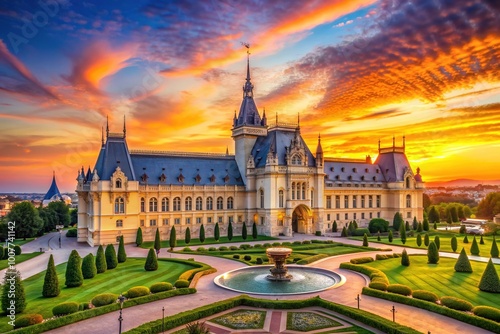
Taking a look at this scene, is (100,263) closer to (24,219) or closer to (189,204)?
(189,204)

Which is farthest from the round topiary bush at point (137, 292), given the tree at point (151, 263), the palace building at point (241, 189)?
the palace building at point (241, 189)

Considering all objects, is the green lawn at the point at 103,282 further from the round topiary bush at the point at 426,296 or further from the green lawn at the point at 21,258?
the round topiary bush at the point at 426,296

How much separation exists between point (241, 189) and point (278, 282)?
3926 centimetres

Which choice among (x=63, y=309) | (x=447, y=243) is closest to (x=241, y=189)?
(x=447, y=243)

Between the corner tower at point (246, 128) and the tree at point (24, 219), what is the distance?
38.8m

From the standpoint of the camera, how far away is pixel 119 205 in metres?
61.1

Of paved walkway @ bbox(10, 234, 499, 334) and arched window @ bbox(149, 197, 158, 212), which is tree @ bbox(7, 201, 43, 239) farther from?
paved walkway @ bbox(10, 234, 499, 334)

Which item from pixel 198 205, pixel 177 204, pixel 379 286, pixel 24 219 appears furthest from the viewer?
pixel 198 205

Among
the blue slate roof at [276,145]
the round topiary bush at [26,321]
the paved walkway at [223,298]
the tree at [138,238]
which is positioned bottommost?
the paved walkway at [223,298]

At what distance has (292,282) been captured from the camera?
116ft

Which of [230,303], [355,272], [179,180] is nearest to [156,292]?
[230,303]

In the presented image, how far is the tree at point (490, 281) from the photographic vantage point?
1238 inches

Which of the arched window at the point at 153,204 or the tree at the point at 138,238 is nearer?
the tree at the point at 138,238

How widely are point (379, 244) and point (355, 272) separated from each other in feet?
75.3
